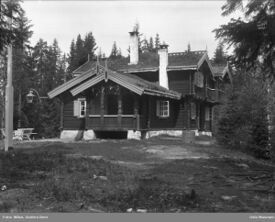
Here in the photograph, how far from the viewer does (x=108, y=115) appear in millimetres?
26109

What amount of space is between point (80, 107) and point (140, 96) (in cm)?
484

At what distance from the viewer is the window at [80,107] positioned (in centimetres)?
2812

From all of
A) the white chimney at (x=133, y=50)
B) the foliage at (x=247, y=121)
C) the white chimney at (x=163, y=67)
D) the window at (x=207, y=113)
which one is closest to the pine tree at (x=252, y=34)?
the foliage at (x=247, y=121)

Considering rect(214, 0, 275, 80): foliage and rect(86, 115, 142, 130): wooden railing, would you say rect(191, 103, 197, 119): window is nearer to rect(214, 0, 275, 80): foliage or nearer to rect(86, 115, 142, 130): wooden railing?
rect(86, 115, 142, 130): wooden railing

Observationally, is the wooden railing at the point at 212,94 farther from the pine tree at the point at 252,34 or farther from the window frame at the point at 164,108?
the pine tree at the point at 252,34

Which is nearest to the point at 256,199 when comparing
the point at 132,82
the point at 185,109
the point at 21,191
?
the point at 21,191

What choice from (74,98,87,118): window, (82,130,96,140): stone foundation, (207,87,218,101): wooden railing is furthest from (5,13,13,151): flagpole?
(207,87,218,101): wooden railing

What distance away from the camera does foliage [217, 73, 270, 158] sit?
19.5m

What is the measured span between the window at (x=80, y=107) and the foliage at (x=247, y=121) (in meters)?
11.3

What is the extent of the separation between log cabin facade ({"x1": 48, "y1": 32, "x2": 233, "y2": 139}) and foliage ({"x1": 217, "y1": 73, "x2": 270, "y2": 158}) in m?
6.01

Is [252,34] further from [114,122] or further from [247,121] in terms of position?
[114,122]

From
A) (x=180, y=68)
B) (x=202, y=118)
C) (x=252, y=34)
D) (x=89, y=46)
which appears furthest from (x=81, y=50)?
(x=252, y=34)

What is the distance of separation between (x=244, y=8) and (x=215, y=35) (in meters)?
0.81

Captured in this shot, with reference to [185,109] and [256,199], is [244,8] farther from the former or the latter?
[185,109]
